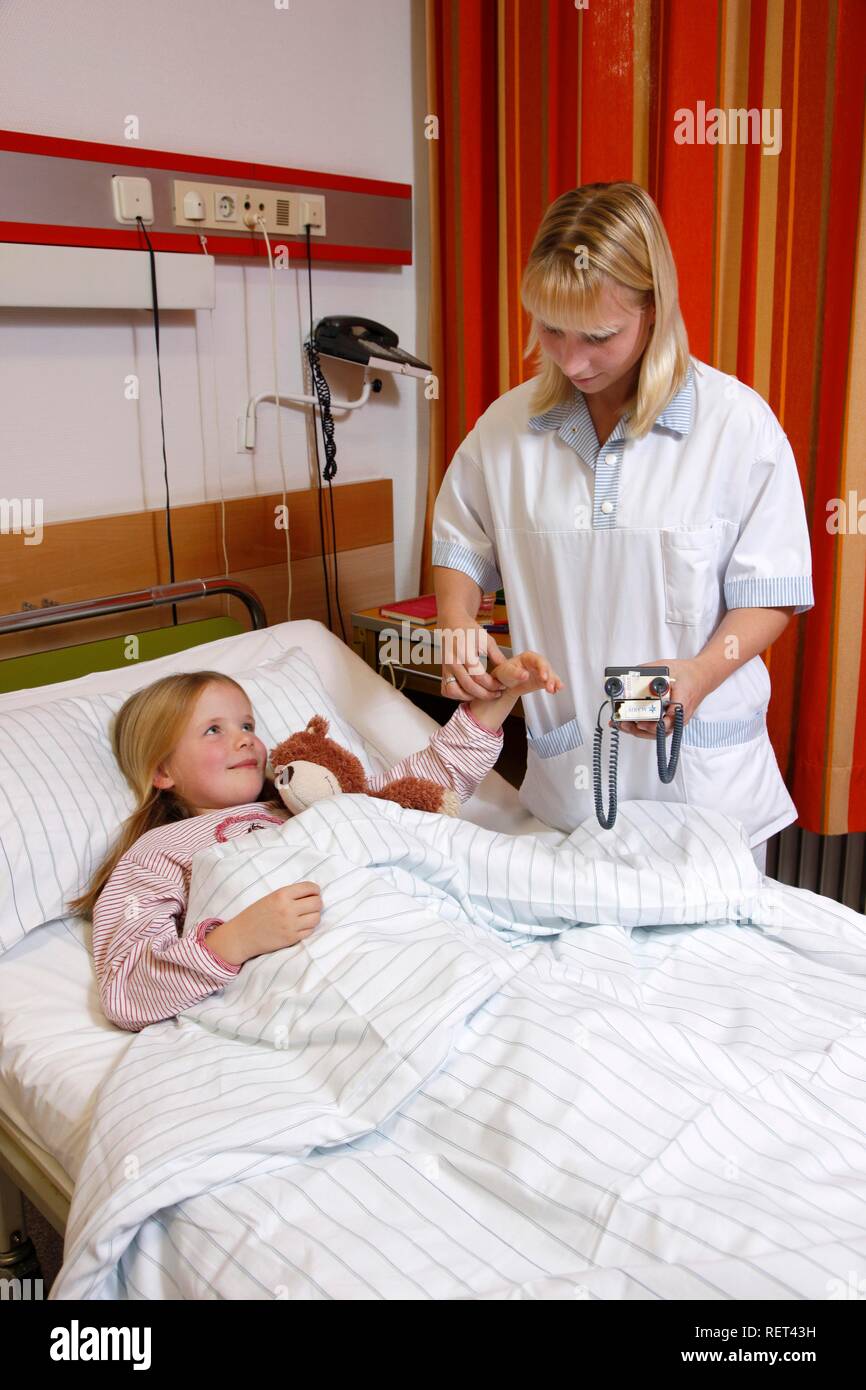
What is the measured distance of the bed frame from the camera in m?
1.42

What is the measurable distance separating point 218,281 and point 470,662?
1.24 m

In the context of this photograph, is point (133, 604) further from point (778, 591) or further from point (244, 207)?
point (778, 591)

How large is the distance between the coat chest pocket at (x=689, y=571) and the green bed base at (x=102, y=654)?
3.21ft

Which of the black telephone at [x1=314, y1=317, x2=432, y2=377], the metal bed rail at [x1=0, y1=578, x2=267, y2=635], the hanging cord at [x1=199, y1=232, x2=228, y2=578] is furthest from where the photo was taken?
the black telephone at [x1=314, y1=317, x2=432, y2=377]

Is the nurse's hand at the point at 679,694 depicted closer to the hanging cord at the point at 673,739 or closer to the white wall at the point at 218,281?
the hanging cord at the point at 673,739

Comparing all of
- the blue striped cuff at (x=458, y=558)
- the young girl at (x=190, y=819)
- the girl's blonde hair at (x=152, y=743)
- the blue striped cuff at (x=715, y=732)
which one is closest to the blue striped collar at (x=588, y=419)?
the blue striped cuff at (x=458, y=558)

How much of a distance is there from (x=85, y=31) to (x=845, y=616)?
193 centimetres

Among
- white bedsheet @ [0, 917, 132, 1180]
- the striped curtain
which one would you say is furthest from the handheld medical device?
the striped curtain

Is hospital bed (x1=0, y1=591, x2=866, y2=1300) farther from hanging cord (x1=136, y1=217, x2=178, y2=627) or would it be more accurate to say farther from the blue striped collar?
hanging cord (x1=136, y1=217, x2=178, y2=627)

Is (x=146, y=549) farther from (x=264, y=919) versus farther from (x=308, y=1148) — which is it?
(x=308, y=1148)

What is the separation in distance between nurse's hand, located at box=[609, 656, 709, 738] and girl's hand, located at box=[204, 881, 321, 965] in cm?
51

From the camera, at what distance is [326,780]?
1843 mm

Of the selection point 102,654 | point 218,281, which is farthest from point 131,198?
point 102,654

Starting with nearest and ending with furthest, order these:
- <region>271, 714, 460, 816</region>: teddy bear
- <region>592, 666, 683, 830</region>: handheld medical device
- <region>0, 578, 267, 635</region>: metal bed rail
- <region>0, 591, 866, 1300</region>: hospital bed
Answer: <region>0, 591, 866, 1300</region>: hospital bed < <region>592, 666, 683, 830</region>: handheld medical device < <region>271, 714, 460, 816</region>: teddy bear < <region>0, 578, 267, 635</region>: metal bed rail
